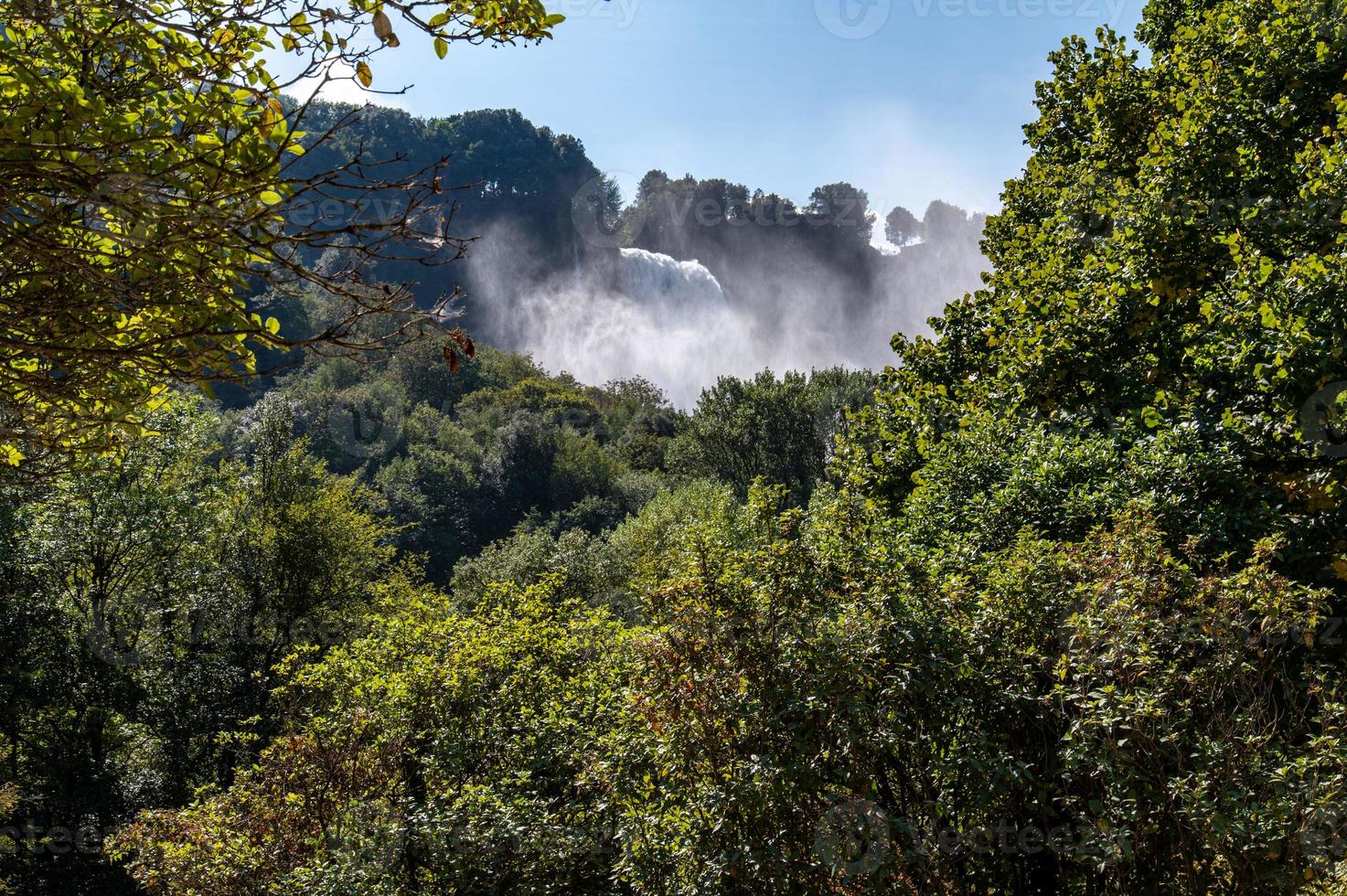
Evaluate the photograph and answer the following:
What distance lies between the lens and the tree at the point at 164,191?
103 inches

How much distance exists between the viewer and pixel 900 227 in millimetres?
120938

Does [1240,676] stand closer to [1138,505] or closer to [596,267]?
[1138,505]

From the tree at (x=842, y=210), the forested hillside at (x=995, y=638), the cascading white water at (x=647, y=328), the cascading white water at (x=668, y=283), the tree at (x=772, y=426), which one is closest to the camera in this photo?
the forested hillside at (x=995, y=638)

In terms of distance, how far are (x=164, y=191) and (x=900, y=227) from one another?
127 meters

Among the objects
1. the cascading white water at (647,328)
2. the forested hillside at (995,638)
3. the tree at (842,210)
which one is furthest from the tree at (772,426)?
the tree at (842,210)

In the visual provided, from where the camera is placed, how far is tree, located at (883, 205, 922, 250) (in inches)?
4722

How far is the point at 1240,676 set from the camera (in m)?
4.74

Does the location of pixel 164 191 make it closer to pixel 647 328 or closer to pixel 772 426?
pixel 772 426

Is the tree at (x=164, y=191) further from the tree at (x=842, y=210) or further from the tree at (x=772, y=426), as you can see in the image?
the tree at (x=842, y=210)

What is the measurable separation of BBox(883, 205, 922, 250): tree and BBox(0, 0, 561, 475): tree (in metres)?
124

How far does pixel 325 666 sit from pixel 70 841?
1149cm

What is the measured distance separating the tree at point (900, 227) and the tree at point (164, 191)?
124237 mm

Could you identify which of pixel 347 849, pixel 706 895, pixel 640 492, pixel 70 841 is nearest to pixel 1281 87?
pixel 706 895

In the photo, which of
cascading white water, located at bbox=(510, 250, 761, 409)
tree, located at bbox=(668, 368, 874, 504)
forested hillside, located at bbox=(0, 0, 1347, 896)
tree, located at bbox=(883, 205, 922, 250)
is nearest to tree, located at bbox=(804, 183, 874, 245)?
tree, located at bbox=(883, 205, 922, 250)
